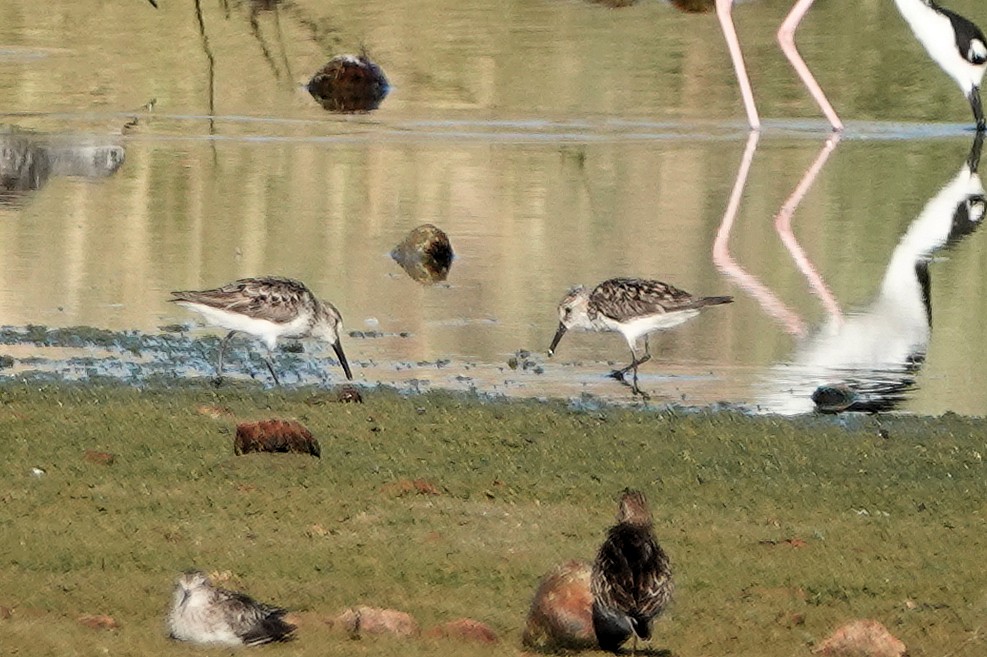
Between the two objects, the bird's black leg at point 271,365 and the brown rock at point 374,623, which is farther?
the bird's black leg at point 271,365

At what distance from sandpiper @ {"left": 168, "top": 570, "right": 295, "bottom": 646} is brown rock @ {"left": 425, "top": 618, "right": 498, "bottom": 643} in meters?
0.47

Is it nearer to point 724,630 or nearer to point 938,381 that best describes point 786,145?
point 938,381

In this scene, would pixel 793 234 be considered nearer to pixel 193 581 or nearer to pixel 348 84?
pixel 348 84

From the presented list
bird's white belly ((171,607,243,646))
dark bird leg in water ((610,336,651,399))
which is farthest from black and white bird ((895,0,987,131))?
bird's white belly ((171,607,243,646))

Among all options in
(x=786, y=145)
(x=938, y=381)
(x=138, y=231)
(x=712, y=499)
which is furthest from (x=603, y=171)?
(x=712, y=499)

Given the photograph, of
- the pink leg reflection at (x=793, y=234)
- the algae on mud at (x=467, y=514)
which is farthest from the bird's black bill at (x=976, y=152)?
the algae on mud at (x=467, y=514)

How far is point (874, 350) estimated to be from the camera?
12188mm

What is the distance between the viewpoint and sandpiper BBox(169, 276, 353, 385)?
35.1ft

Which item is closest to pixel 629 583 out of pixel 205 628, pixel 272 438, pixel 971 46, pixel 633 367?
pixel 205 628

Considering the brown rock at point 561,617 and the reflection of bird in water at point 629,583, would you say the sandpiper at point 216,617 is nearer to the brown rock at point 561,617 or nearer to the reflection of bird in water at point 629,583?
the brown rock at point 561,617

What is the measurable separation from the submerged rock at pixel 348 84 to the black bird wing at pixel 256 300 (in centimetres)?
1218

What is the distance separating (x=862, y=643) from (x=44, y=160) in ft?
43.6

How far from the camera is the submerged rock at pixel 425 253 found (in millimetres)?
14297

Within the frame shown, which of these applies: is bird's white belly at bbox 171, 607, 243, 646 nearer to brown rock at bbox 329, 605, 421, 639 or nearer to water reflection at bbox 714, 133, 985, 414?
brown rock at bbox 329, 605, 421, 639
